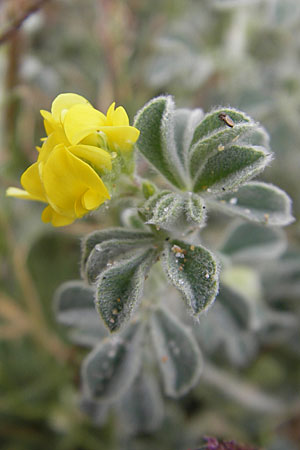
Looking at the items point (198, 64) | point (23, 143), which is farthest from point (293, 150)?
point (23, 143)

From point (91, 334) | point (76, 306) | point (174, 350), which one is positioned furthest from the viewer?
point (91, 334)

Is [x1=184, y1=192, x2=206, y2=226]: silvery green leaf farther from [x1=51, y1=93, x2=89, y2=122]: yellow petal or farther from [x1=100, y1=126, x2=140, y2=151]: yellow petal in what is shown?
[x1=51, y1=93, x2=89, y2=122]: yellow petal

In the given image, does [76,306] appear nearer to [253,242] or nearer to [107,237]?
[107,237]

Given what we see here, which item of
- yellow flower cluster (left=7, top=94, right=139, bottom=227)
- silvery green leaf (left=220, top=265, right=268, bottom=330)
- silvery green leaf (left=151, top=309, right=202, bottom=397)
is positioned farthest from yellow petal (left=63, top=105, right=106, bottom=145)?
silvery green leaf (left=220, top=265, right=268, bottom=330)

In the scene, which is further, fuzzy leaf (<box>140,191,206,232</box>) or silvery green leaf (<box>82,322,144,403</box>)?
silvery green leaf (<box>82,322,144,403</box>)

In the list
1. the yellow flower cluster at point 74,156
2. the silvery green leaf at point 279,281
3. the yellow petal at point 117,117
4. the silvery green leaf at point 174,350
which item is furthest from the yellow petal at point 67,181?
the silvery green leaf at point 279,281

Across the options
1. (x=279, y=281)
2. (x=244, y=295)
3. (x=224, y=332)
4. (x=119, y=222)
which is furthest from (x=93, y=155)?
(x=279, y=281)
